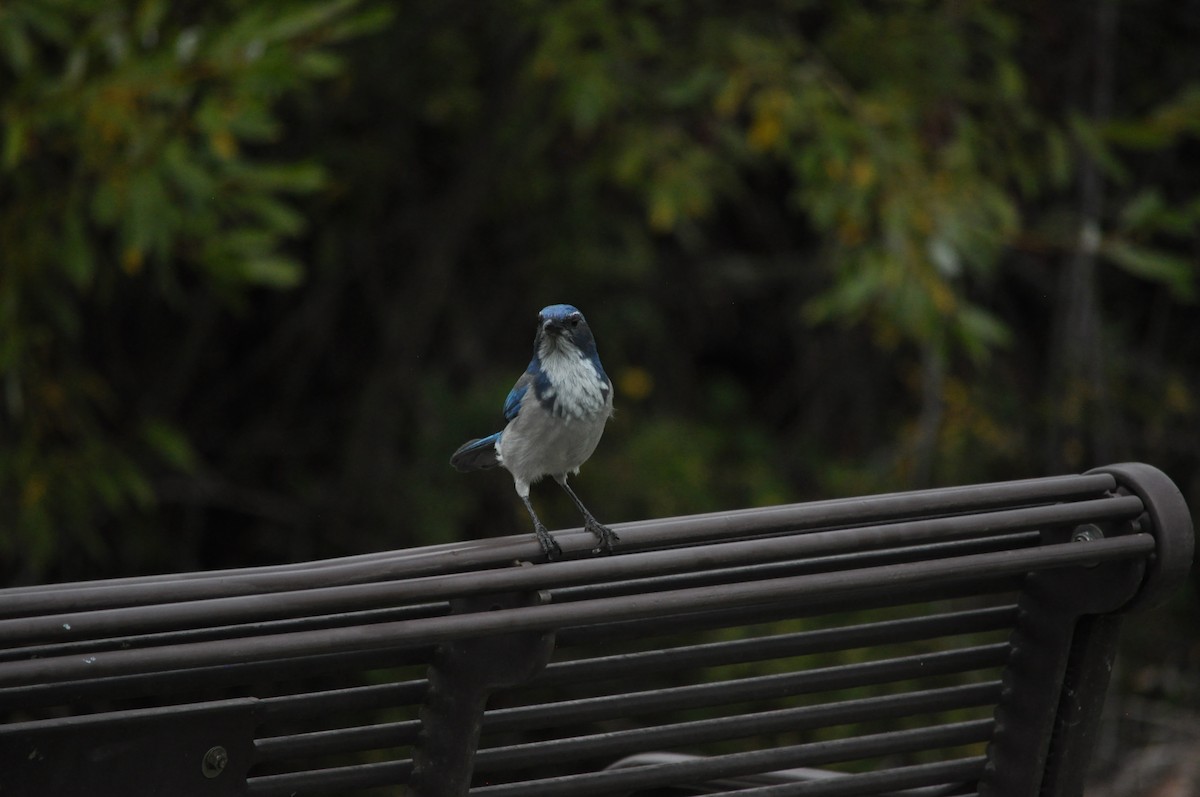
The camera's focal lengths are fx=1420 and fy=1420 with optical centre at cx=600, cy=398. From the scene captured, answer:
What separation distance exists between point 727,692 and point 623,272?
478 centimetres

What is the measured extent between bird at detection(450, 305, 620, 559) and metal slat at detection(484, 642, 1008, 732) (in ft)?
3.65

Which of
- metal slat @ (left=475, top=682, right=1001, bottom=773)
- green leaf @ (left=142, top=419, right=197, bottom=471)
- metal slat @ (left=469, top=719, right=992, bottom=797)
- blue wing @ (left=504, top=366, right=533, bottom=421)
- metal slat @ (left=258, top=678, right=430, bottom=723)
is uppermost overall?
metal slat @ (left=258, top=678, right=430, bottom=723)

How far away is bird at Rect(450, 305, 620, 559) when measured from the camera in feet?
9.09

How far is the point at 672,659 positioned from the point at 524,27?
444 centimetres

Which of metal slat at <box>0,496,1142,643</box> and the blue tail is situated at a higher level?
metal slat at <box>0,496,1142,643</box>

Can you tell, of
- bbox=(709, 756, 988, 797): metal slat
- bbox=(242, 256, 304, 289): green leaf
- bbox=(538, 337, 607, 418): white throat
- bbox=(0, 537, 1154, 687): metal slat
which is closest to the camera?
bbox=(0, 537, 1154, 687): metal slat

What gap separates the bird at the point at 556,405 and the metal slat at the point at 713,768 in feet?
3.69

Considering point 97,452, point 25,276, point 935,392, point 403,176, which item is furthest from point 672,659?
point 403,176

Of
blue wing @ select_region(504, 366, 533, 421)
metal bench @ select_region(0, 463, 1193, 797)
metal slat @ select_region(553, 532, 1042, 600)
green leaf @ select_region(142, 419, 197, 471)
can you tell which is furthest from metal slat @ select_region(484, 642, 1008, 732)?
green leaf @ select_region(142, 419, 197, 471)

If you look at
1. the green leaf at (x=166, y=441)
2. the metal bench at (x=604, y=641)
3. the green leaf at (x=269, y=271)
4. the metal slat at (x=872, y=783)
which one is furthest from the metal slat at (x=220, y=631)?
the green leaf at (x=166, y=441)

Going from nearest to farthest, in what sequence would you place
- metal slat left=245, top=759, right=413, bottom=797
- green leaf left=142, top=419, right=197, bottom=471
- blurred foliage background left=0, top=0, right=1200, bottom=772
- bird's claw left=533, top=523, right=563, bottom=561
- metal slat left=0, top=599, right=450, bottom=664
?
1. metal slat left=0, top=599, right=450, bottom=664
2. metal slat left=245, top=759, right=413, bottom=797
3. bird's claw left=533, top=523, right=563, bottom=561
4. blurred foliage background left=0, top=0, right=1200, bottom=772
5. green leaf left=142, top=419, right=197, bottom=471

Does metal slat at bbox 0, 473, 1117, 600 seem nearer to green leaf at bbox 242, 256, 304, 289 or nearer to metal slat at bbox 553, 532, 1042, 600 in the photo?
metal slat at bbox 553, 532, 1042, 600

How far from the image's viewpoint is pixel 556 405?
109 inches

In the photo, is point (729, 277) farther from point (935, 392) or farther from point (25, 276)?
point (25, 276)
